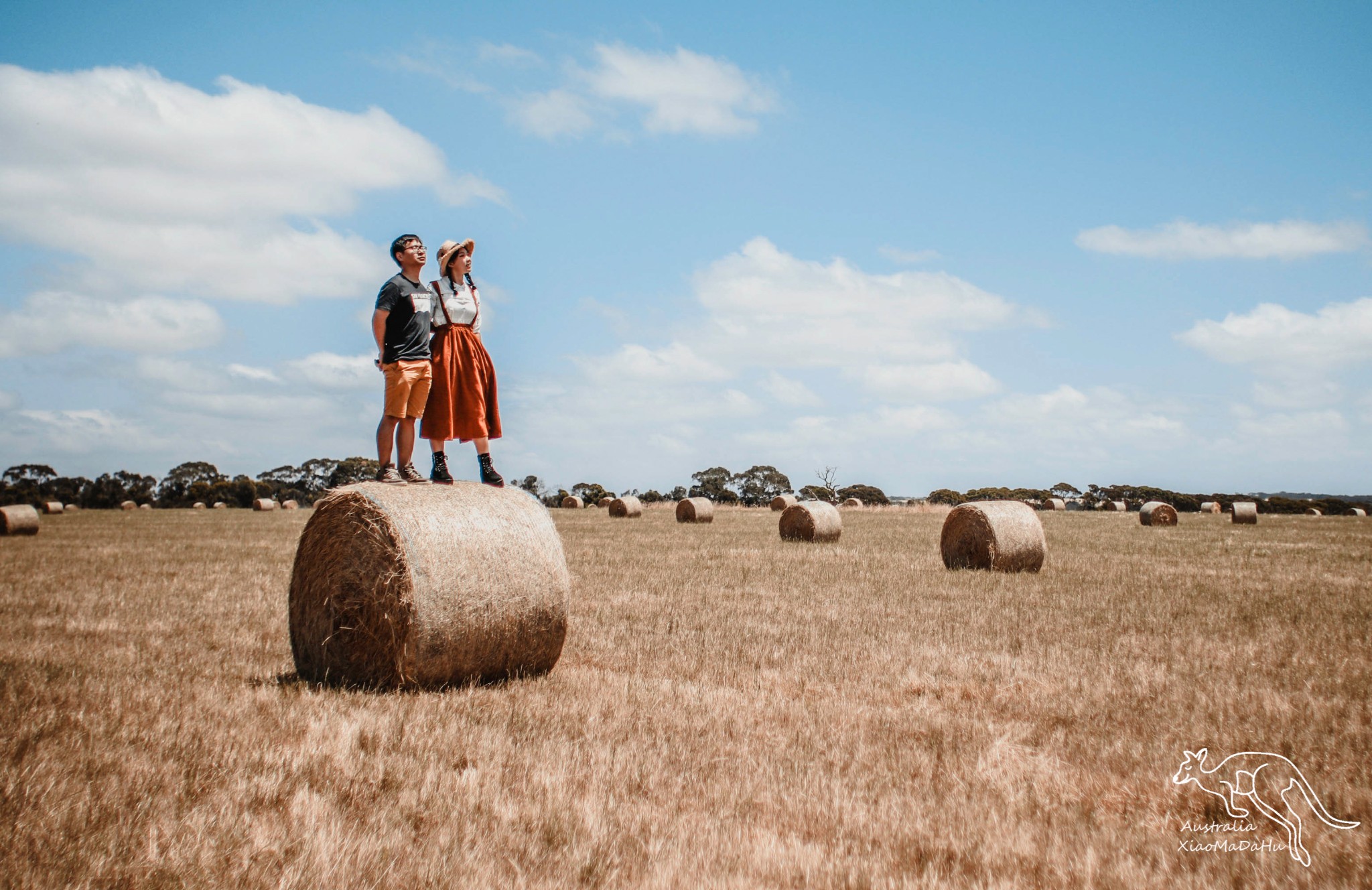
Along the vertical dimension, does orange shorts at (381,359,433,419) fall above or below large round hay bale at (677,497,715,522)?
above

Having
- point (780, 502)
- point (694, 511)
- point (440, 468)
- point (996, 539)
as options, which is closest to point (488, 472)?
point (440, 468)

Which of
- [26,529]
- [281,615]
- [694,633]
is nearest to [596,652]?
[694,633]

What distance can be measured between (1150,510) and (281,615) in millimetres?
32886

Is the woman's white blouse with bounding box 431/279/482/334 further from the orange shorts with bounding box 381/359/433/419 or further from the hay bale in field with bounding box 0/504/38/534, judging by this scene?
the hay bale in field with bounding box 0/504/38/534

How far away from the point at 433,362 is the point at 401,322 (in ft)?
1.46

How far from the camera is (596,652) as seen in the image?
25.0 ft

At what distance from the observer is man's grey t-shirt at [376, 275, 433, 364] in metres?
6.95

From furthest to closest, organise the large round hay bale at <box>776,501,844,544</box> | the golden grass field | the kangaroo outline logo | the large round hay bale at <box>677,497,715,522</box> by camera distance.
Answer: the large round hay bale at <box>677,497,715,522</box>
the large round hay bale at <box>776,501,844,544</box>
the kangaroo outline logo
the golden grass field

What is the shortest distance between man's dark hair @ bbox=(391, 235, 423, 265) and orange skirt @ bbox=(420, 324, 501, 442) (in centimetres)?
73

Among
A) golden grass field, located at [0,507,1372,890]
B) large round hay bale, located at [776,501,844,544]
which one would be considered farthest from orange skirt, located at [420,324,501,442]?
large round hay bale, located at [776,501,844,544]

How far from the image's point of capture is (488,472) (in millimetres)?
7750

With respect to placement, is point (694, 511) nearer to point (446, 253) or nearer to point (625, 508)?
point (625, 508)

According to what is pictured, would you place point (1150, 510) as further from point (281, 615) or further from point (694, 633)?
point (281, 615)

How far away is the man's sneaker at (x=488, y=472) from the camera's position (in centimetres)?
768
